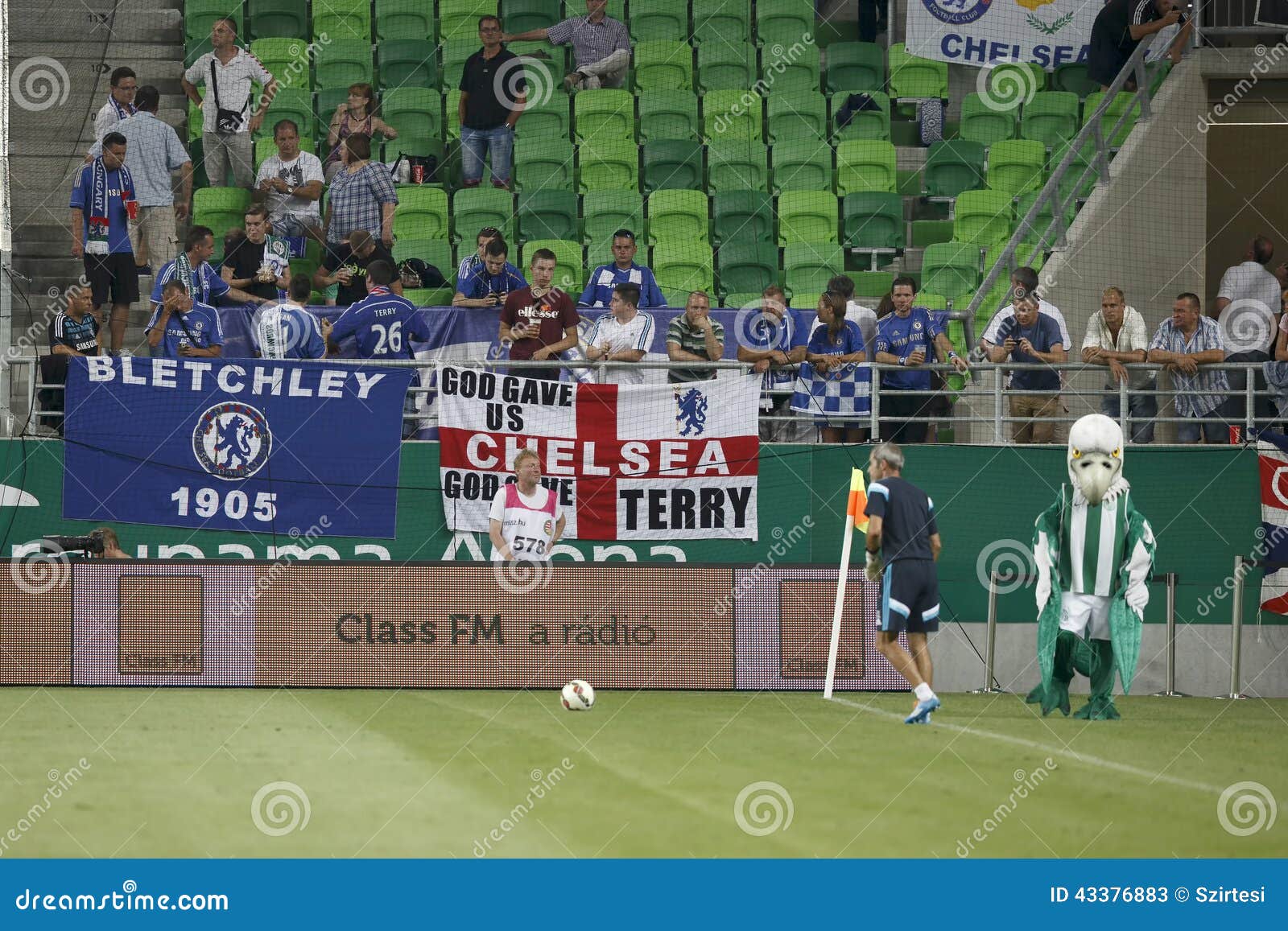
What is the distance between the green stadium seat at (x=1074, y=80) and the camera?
2128 centimetres

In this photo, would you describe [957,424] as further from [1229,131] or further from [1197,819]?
[1197,819]

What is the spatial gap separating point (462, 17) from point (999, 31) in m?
6.34

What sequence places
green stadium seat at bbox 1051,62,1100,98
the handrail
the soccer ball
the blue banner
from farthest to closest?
green stadium seat at bbox 1051,62,1100,98 < the handrail < the blue banner < the soccer ball

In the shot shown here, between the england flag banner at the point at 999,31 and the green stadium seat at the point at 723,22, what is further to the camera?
the green stadium seat at the point at 723,22

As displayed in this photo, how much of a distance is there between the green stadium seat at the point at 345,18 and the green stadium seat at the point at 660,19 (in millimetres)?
2471

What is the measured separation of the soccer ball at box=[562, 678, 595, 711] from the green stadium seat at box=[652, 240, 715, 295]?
6.95 metres

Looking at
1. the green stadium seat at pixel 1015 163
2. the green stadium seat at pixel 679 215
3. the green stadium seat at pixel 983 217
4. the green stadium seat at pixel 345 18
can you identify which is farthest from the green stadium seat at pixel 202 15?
the green stadium seat at pixel 1015 163

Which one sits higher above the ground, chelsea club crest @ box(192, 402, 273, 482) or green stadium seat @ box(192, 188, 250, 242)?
green stadium seat @ box(192, 188, 250, 242)

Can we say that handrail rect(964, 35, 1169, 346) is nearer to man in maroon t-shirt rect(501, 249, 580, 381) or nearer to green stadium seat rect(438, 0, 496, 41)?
man in maroon t-shirt rect(501, 249, 580, 381)

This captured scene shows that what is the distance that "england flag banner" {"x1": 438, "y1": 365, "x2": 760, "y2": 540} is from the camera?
15.6 m

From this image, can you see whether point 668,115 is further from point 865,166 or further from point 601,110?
point 865,166

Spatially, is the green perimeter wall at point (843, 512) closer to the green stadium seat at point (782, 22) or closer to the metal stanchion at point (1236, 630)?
the metal stanchion at point (1236, 630)

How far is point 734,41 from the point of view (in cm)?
2166

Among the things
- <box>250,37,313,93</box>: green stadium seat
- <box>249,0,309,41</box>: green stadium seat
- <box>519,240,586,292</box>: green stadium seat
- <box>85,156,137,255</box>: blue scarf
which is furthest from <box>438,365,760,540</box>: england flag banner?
<box>249,0,309,41</box>: green stadium seat
